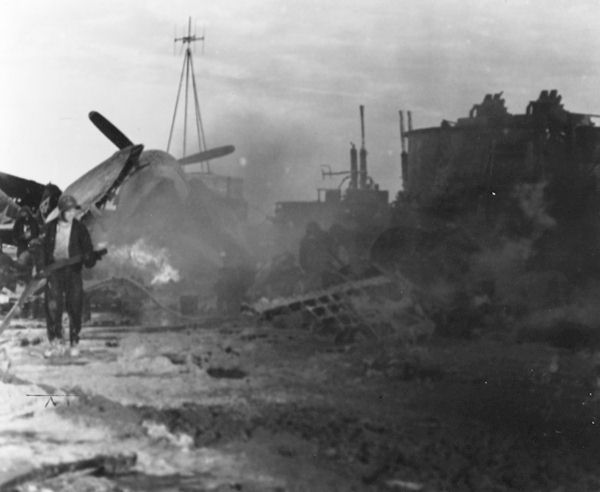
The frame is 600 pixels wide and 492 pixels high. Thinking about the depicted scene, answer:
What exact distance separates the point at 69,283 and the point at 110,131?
6525mm

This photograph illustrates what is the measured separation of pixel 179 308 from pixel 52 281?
6462 mm

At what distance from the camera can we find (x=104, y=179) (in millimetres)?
13930

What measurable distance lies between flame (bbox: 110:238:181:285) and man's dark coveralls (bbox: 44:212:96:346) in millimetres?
9221

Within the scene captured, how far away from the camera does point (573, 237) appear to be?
16.4m

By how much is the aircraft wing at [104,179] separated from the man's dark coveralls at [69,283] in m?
1.81

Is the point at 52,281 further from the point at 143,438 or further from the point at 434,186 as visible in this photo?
the point at 434,186

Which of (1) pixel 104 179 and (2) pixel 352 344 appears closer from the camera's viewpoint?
(2) pixel 352 344

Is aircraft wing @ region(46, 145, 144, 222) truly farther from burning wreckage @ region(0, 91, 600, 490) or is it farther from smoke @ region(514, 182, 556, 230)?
smoke @ region(514, 182, 556, 230)

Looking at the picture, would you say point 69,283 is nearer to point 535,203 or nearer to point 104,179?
point 104,179

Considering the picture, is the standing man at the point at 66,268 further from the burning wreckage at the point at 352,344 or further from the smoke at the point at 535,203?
the smoke at the point at 535,203

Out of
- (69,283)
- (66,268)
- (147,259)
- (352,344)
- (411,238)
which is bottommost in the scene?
(352,344)

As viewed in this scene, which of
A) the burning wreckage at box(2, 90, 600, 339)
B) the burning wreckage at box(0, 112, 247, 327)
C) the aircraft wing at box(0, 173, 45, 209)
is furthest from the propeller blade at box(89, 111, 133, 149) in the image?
the aircraft wing at box(0, 173, 45, 209)

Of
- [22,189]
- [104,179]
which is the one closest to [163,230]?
[22,189]

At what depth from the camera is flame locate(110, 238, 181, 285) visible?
2049 centimetres
